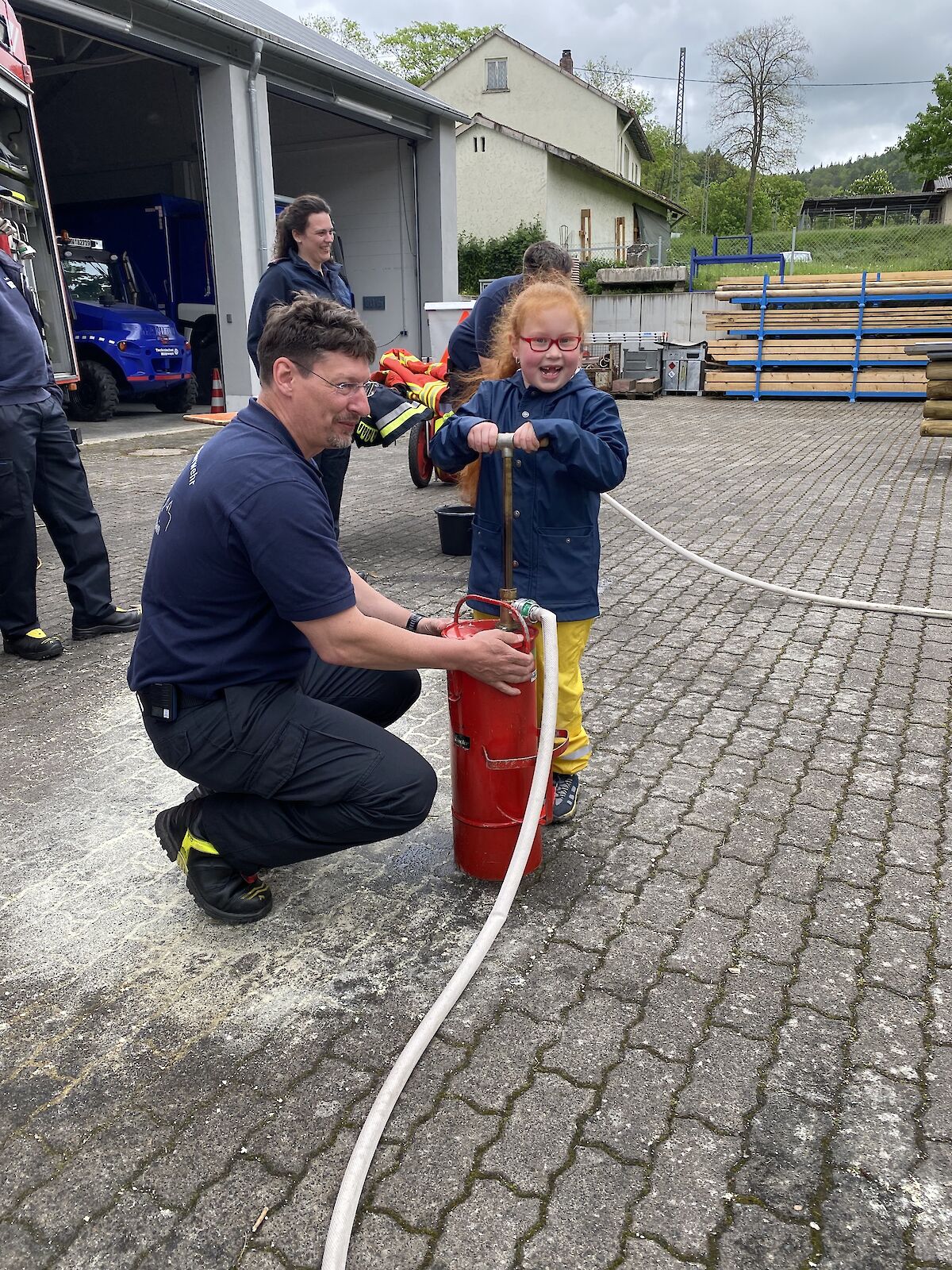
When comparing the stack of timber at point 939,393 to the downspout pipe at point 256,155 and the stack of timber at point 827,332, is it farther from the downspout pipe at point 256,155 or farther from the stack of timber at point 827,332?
the downspout pipe at point 256,155

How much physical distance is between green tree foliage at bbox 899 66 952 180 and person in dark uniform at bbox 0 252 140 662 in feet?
181

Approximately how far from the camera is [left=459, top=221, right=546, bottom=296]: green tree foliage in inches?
1254

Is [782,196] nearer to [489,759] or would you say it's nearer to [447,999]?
[489,759]

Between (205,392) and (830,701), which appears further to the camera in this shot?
(205,392)

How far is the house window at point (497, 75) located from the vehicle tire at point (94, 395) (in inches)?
1208

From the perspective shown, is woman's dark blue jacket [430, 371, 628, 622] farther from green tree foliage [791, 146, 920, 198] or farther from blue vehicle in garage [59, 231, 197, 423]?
green tree foliage [791, 146, 920, 198]

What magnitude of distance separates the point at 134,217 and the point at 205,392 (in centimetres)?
310

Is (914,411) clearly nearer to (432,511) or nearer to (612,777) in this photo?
(432,511)

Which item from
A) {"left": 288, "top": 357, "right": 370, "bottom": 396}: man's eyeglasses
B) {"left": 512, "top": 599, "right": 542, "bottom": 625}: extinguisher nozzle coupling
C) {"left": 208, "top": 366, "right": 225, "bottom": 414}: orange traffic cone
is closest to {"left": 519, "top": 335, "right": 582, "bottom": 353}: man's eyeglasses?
{"left": 288, "top": 357, "right": 370, "bottom": 396}: man's eyeglasses

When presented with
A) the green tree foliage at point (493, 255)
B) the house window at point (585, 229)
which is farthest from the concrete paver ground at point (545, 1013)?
the house window at point (585, 229)

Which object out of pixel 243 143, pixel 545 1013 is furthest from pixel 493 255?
pixel 545 1013

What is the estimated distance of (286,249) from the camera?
5.17 metres

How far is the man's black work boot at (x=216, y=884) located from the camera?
272 cm

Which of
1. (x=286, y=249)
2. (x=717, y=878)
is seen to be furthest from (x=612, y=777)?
(x=286, y=249)
